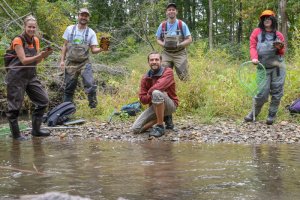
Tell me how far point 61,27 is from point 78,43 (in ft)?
15.6

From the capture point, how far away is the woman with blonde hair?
5.62 metres

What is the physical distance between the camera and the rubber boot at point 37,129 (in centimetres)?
628

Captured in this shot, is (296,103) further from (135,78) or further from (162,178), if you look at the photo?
(162,178)

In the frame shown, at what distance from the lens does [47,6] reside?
12.0 m

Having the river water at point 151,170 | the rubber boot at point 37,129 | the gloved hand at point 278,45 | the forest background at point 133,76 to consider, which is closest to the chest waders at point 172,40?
the forest background at point 133,76

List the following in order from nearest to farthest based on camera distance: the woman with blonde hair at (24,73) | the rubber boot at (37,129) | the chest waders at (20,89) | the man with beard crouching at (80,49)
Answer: the woman with blonde hair at (24,73)
the chest waders at (20,89)
the rubber boot at (37,129)
the man with beard crouching at (80,49)

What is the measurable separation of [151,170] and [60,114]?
3823mm

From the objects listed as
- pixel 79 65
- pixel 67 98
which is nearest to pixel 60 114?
pixel 67 98

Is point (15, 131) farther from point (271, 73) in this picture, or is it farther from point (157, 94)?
point (271, 73)

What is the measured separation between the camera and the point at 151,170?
154 inches

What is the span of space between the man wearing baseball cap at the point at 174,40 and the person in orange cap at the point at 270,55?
131 cm

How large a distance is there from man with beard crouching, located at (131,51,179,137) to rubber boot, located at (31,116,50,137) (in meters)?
1.41

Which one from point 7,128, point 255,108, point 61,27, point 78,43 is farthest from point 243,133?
point 61,27

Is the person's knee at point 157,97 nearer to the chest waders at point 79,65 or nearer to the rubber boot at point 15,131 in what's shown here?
the rubber boot at point 15,131
